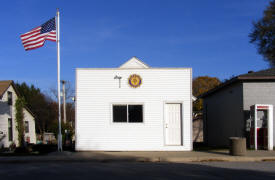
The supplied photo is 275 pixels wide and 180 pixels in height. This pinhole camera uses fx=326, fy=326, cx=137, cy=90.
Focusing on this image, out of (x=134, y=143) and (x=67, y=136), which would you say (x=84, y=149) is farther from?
(x=67, y=136)

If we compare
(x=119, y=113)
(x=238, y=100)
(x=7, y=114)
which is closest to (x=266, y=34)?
(x=238, y=100)

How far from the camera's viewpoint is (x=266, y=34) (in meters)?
23.6

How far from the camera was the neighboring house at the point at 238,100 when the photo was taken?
16.5 metres

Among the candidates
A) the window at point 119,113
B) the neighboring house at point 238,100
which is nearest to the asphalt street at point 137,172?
the window at point 119,113

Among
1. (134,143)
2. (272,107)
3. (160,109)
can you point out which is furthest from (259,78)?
(134,143)

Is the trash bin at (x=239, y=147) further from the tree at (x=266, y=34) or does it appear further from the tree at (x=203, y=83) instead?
the tree at (x=203, y=83)

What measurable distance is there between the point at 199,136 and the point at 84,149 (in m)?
21.3

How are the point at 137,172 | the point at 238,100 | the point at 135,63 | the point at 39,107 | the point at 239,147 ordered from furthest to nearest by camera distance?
the point at 39,107, the point at 135,63, the point at 238,100, the point at 239,147, the point at 137,172

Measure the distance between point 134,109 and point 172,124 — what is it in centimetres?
194

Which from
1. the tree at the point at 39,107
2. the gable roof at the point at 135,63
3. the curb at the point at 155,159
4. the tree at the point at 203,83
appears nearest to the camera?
the curb at the point at 155,159

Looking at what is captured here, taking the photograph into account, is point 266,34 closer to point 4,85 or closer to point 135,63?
point 135,63

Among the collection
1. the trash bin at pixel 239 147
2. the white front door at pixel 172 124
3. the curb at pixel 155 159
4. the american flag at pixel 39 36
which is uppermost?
the american flag at pixel 39 36

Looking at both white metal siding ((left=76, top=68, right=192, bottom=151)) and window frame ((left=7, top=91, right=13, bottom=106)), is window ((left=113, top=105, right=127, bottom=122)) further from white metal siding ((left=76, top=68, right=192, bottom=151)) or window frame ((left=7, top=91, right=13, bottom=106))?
window frame ((left=7, top=91, right=13, bottom=106))

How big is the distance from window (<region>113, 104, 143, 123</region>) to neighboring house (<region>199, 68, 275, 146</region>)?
5.35 meters
